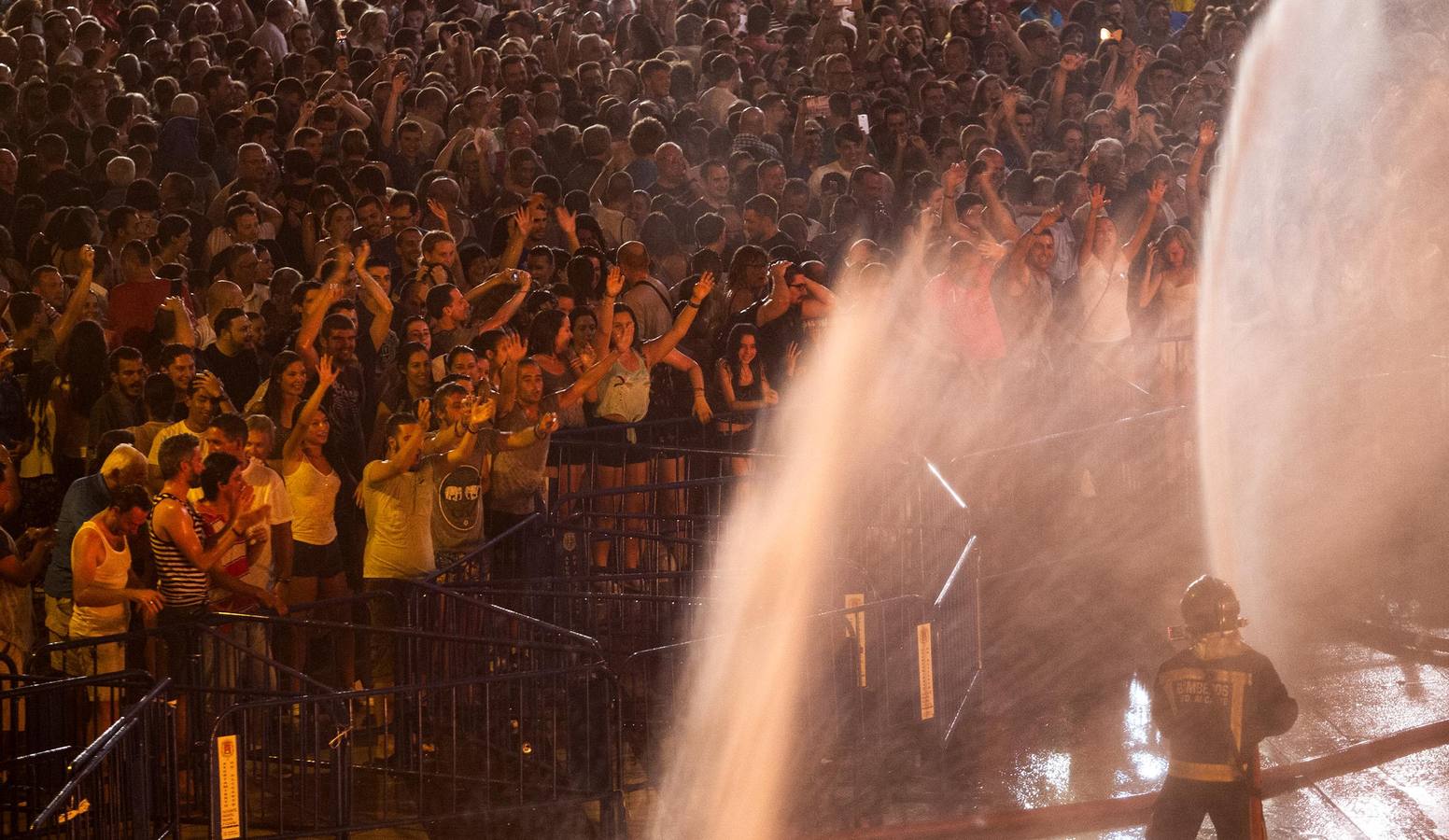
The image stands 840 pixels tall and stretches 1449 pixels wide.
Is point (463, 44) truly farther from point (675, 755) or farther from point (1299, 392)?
point (675, 755)

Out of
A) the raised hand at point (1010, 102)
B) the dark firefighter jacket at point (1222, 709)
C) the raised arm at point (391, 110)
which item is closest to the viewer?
the dark firefighter jacket at point (1222, 709)

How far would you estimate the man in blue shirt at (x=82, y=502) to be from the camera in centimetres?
935

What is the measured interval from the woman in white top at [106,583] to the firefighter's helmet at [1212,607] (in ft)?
16.1

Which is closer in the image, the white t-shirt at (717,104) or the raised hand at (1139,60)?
the white t-shirt at (717,104)

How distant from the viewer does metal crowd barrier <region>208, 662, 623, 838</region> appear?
8.24 meters

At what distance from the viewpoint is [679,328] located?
1245 cm

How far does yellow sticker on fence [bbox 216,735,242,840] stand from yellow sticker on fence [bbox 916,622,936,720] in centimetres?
364

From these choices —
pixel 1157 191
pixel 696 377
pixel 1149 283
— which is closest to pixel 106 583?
pixel 696 377

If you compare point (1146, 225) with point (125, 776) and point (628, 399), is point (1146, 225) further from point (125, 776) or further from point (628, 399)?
point (125, 776)

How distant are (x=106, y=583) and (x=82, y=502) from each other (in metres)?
0.47

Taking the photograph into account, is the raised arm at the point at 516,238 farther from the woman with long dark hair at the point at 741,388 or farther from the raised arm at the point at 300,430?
the raised arm at the point at 300,430

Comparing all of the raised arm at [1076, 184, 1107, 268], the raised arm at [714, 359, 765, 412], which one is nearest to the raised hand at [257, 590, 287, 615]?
the raised arm at [714, 359, 765, 412]

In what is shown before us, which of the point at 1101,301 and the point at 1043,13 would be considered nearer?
the point at 1101,301

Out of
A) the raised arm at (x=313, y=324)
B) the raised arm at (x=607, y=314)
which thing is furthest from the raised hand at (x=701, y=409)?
the raised arm at (x=313, y=324)
